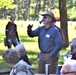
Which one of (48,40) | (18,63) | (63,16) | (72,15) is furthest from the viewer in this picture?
(72,15)

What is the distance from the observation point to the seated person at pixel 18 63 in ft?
13.4

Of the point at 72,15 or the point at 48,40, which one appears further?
the point at 72,15

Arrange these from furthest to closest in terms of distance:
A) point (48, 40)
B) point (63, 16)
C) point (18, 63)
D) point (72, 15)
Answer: point (72, 15)
point (63, 16)
point (48, 40)
point (18, 63)

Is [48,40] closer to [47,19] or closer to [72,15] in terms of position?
[47,19]

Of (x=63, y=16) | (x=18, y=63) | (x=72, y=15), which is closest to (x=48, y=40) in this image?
(x=18, y=63)

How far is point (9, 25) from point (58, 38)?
321 inches

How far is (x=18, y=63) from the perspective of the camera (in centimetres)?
416

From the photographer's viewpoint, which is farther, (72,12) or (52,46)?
(72,12)

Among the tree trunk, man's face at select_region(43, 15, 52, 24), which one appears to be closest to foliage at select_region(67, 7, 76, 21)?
the tree trunk

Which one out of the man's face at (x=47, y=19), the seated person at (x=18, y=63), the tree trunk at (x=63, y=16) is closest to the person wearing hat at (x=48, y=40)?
the man's face at (x=47, y=19)

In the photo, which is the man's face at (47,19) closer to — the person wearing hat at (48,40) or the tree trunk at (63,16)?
the person wearing hat at (48,40)

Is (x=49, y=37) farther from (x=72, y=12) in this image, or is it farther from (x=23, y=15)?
(x=23, y=15)

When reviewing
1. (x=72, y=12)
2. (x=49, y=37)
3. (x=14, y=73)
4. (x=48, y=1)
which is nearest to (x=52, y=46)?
(x=49, y=37)

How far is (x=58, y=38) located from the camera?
7.08 m
